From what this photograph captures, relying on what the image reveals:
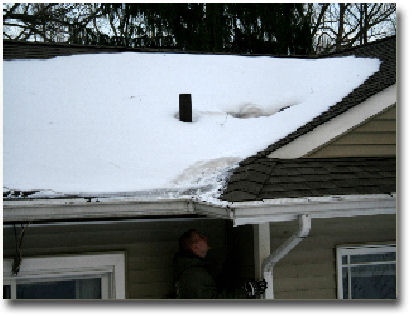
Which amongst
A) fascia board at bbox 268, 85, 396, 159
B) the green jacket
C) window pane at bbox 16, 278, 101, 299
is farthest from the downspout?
window pane at bbox 16, 278, 101, 299

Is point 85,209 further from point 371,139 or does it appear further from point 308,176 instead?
point 371,139

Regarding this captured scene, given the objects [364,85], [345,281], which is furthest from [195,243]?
[364,85]

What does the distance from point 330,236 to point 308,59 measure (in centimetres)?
237

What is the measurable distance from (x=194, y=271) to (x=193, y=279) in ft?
0.16

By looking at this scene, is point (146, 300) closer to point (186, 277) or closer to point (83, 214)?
point (186, 277)

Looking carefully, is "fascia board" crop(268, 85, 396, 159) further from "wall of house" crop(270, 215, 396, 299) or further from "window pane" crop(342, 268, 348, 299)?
"window pane" crop(342, 268, 348, 299)

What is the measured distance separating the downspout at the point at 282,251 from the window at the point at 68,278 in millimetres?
904

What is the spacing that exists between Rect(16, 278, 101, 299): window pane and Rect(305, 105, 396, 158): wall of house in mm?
1796

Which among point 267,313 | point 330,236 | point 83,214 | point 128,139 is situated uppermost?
point 128,139

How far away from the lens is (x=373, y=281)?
11.1 feet

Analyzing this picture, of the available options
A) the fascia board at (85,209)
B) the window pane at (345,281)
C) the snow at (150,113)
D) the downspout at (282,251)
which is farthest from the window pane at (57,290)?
the window pane at (345,281)

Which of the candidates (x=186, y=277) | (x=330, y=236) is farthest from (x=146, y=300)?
(x=330, y=236)

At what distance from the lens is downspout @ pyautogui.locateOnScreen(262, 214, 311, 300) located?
2.74 m

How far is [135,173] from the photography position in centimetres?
317
